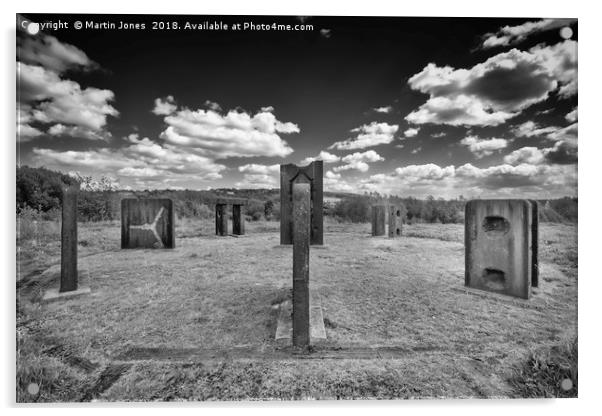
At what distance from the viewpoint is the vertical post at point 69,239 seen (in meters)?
2.90

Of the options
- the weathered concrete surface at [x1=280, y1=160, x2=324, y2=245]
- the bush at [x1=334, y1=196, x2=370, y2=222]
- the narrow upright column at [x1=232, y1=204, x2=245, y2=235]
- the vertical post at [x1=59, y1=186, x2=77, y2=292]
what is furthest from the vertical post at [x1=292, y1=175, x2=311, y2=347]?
the bush at [x1=334, y1=196, x2=370, y2=222]

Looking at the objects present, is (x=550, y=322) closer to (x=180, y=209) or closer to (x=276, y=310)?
(x=276, y=310)

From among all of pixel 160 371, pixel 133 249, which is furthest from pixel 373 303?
pixel 133 249

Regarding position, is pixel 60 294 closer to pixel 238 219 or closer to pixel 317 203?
pixel 317 203

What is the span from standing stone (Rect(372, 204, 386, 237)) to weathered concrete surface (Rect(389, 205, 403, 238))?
243 mm

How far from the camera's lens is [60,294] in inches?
117

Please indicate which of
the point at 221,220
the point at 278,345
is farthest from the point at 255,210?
the point at 278,345

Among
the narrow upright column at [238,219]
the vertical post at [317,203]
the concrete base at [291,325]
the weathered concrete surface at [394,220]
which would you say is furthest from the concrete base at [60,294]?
the weathered concrete surface at [394,220]

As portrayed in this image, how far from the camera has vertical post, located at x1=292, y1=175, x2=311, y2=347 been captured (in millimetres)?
1855

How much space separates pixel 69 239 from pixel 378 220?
788 centimetres

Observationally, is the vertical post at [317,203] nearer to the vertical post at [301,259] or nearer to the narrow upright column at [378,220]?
the narrow upright column at [378,220]

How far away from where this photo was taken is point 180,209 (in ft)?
45.6

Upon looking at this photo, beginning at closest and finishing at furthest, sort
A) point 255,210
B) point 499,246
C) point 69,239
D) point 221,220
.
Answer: point 69,239 < point 499,246 < point 221,220 < point 255,210

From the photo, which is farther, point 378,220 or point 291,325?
point 378,220
